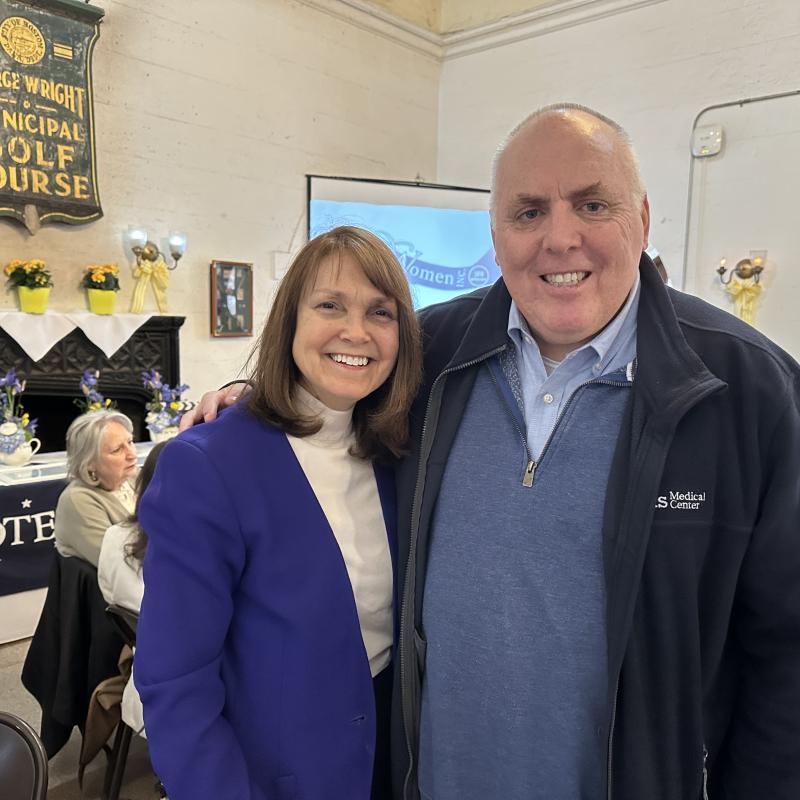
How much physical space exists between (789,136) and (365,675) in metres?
5.58

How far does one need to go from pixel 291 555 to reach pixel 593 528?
502 mm

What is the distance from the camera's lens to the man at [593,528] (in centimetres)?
104

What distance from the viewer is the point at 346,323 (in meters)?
1.25

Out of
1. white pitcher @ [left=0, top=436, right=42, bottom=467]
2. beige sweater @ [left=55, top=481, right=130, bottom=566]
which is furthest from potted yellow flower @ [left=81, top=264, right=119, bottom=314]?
beige sweater @ [left=55, top=481, right=130, bottom=566]

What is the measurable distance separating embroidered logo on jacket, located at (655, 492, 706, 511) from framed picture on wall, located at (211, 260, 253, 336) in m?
5.15

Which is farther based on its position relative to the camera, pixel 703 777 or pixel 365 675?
pixel 365 675

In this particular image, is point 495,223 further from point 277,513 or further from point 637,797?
point 637,797

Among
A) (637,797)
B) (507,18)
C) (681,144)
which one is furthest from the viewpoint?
(507,18)

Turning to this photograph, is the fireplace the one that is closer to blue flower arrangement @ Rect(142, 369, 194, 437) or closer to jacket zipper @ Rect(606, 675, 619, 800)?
blue flower arrangement @ Rect(142, 369, 194, 437)

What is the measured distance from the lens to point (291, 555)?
1.18 m

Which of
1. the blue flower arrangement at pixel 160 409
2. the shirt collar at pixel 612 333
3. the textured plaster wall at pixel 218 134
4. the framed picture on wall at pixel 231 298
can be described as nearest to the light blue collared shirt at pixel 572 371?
the shirt collar at pixel 612 333

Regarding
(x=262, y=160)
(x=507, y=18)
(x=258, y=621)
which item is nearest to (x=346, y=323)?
(x=258, y=621)

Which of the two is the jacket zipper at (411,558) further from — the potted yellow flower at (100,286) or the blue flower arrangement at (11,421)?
the potted yellow flower at (100,286)

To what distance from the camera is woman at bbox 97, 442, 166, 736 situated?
2.09m
